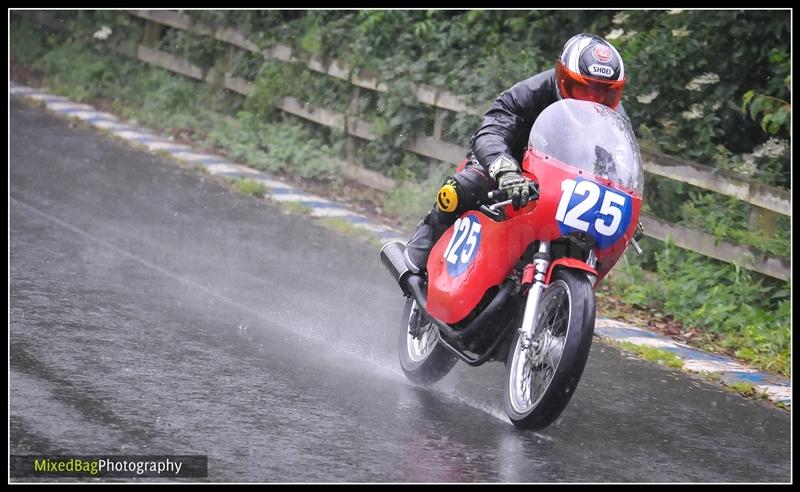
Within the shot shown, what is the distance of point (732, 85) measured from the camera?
12.0m

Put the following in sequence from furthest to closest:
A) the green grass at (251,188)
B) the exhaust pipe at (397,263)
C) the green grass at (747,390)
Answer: the green grass at (251,188), the green grass at (747,390), the exhaust pipe at (397,263)

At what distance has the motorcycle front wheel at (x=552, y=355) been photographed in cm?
626

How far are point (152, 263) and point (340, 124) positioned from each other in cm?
497

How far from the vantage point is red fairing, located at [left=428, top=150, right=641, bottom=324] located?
258 inches

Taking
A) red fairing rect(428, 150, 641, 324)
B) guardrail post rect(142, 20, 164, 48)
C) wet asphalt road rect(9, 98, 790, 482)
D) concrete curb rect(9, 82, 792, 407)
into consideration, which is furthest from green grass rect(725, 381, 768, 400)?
guardrail post rect(142, 20, 164, 48)

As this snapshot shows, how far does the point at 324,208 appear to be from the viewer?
1323 centimetres

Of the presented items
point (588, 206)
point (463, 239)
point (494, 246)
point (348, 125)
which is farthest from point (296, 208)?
point (588, 206)

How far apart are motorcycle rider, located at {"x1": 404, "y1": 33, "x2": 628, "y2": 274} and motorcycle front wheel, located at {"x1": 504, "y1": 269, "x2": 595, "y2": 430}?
507mm

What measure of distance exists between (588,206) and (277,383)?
2.09 metres

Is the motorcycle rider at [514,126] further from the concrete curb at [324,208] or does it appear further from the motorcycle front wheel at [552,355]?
the concrete curb at [324,208]

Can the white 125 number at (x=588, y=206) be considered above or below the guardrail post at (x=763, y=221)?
above

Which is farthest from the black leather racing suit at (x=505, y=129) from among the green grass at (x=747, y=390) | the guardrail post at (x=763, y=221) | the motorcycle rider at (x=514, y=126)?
the guardrail post at (x=763, y=221)

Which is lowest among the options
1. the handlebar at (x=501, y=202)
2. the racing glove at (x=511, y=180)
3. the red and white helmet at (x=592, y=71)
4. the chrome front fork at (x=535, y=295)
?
the chrome front fork at (x=535, y=295)

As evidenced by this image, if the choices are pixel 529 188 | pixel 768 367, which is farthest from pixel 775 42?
pixel 529 188
